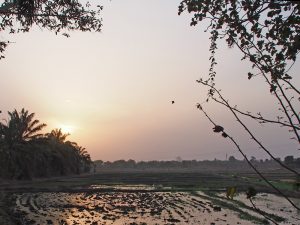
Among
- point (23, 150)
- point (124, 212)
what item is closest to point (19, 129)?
point (23, 150)

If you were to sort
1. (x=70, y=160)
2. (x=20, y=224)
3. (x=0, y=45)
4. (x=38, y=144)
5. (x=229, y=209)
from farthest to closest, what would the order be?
(x=70, y=160)
(x=38, y=144)
(x=229, y=209)
(x=20, y=224)
(x=0, y=45)

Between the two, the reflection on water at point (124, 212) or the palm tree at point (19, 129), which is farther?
the palm tree at point (19, 129)

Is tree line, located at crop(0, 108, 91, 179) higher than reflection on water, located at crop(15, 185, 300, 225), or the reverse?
tree line, located at crop(0, 108, 91, 179)

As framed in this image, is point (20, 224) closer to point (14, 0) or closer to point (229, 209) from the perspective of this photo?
point (14, 0)

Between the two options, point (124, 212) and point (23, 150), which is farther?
point (23, 150)

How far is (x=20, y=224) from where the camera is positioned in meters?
14.7

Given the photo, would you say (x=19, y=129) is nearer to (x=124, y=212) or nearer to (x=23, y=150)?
(x=23, y=150)

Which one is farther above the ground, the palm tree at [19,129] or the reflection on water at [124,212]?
the palm tree at [19,129]

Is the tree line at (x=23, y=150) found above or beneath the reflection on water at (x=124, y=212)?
above

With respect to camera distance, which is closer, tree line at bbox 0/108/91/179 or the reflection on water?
the reflection on water

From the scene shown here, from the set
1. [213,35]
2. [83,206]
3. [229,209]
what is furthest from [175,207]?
[213,35]

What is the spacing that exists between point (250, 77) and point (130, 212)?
55.2ft

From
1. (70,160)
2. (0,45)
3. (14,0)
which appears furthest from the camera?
(70,160)

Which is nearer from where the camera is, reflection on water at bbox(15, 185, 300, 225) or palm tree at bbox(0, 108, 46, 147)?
reflection on water at bbox(15, 185, 300, 225)
